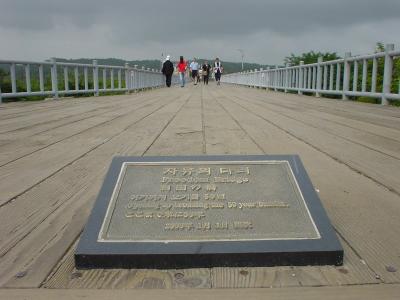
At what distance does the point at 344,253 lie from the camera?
1.75 meters

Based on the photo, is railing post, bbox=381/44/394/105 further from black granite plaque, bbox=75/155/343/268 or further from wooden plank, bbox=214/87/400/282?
black granite plaque, bbox=75/155/343/268

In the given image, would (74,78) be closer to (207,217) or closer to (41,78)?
(41,78)

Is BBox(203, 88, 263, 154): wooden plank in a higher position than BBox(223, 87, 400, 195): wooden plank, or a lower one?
higher

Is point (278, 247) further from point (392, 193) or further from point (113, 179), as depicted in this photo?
point (392, 193)

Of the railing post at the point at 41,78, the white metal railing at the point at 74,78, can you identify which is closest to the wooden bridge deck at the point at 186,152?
the white metal railing at the point at 74,78

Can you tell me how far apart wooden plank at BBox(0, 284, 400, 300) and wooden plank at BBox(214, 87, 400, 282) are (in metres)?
0.12

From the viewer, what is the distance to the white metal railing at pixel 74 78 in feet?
34.7

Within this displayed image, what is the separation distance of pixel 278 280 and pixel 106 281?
21.8 inches

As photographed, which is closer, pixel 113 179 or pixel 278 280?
pixel 278 280

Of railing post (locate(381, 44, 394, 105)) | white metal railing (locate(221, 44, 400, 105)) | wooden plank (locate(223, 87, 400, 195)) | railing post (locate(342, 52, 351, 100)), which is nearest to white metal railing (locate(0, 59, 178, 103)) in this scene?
white metal railing (locate(221, 44, 400, 105))

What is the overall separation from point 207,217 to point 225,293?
1.29 feet

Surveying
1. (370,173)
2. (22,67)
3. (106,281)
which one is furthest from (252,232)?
(22,67)

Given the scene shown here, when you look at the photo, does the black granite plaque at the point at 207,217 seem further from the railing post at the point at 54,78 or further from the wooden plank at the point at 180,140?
the railing post at the point at 54,78

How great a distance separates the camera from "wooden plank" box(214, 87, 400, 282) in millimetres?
1741
